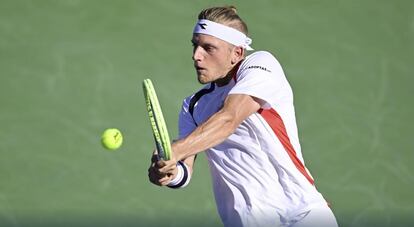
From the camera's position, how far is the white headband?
376 cm

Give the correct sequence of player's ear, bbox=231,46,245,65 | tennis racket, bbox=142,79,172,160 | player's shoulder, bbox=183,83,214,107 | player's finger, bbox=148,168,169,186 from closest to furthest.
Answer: tennis racket, bbox=142,79,172,160 → player's finger, bbox=148,168,169,186 → player's ear, bbox=231,46,245,65 → player's shoulder, bbox=183,83,214,107

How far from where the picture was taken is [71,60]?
6254 millimetres

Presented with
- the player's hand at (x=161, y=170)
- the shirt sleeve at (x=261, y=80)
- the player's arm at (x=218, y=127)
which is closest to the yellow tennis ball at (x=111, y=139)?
the player's hand at (x=161, y=170)

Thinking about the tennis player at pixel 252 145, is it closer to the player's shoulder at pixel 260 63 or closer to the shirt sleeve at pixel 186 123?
the player's shoulder at pixel 260 63

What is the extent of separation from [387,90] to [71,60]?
229cm

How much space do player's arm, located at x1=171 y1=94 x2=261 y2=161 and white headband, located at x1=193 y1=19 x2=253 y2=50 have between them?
1.37ft

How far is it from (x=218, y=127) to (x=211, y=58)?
0.50 meters

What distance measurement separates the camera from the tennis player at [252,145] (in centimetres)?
350

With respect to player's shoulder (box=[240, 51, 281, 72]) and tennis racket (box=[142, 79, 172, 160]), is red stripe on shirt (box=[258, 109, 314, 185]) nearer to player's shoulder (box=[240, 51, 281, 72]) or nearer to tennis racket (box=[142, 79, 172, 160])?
player's shoulder (box=[240, 51, 281, 72])

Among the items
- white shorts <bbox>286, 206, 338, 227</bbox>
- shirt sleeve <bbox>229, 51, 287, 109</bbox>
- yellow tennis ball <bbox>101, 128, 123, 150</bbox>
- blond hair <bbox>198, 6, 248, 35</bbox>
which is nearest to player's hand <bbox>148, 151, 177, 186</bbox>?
yellow tennis ball <bbox>101, 128, 123, 150</bbox>

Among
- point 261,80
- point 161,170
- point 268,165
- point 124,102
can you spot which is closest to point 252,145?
point 268,165

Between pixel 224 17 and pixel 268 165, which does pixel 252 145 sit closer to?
pixel 268 165

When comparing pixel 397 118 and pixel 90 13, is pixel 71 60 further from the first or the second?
pixel 397 118

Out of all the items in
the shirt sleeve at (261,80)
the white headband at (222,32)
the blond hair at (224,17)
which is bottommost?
the shirt sleeve at (261,80)
